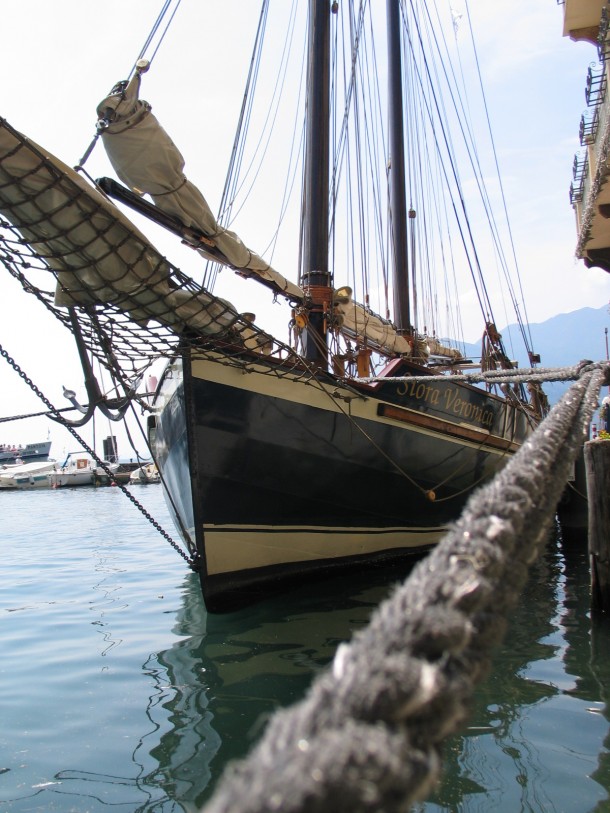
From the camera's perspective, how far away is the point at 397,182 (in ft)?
43.6

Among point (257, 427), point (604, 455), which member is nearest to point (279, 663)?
point (257, 427)

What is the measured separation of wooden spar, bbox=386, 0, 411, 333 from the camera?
42.6 ft

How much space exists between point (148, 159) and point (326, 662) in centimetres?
421

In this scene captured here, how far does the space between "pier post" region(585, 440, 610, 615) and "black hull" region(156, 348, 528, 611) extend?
223cm

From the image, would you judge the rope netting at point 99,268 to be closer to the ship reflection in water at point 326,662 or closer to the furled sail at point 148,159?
the furled sail at point 148,159

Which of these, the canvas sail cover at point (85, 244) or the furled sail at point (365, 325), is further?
the furled sail at point (365, 325)

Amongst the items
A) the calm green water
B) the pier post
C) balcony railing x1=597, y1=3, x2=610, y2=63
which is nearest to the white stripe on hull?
the calm green water

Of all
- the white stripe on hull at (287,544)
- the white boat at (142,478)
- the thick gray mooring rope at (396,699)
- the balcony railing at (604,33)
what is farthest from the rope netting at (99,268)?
the white boat at (142,478)

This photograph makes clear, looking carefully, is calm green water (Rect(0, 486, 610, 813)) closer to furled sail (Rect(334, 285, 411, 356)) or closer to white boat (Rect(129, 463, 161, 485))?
furled sail (Rect(334, 285, 411, 356))

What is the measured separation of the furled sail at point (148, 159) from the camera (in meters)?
5.13

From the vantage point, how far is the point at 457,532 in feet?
3.35

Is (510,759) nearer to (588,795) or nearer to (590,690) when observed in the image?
(588,795)

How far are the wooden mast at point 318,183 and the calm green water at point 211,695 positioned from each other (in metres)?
3.18

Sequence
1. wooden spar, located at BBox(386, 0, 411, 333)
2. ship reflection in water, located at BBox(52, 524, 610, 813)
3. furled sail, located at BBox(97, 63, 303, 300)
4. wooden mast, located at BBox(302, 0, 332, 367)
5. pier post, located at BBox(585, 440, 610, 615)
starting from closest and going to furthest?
1. ship reflection in water, located at BBox(52, 524, 610, 813)
2. furled sail, located at BBox(97, 63, 303, 300)
3. pier post, located at BBox(585, 440, 610, 615)
4. wooden mast, located at BBox(302, 0, 332, 367)
5. wooden spar, located at BBox(386, 0, 411, 333)
